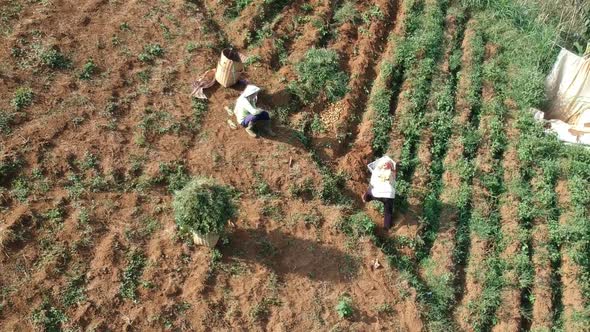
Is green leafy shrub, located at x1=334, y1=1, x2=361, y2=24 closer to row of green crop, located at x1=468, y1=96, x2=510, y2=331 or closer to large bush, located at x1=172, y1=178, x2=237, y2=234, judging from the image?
row of green crop, located at x1=468, y1=96, x2=510, y2=331

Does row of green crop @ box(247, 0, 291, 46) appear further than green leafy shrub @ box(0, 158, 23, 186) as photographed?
Yes

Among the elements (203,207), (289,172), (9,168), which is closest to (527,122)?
(289,172)

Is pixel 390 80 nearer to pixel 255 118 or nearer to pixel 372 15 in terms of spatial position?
pixel 372 15

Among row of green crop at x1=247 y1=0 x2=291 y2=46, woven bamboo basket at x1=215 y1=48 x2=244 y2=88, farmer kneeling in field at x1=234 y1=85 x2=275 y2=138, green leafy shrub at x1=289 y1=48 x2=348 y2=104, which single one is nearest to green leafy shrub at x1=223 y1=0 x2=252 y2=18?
row of green crop at x1=247 y1=0 x2=291 y2=46

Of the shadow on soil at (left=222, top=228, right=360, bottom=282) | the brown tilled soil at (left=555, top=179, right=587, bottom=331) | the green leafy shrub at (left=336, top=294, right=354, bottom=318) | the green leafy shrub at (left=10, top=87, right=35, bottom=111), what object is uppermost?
the green leafy shrub at (left=10, top=87, right=35, bottom=111)

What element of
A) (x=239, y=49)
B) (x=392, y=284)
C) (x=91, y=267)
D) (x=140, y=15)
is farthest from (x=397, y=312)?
(x=140, y=15)

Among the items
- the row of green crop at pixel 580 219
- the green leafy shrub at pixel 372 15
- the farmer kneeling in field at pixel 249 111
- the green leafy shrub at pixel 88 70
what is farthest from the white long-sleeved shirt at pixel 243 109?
the row of green crop at pixel 580 219

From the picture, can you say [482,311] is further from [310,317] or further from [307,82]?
[307,82]

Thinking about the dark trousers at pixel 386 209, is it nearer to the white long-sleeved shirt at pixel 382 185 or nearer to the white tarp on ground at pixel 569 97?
the white long-sleeved shirt at pixel 382 185
